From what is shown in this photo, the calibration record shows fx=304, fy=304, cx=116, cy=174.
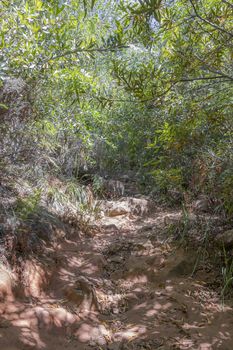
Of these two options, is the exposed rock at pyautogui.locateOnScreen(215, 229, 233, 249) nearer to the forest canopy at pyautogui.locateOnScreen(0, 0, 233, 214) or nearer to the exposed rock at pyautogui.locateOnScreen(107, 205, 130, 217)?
the forest canopy at pyautogui.locateOnScreen(0, 0, 233, 214)

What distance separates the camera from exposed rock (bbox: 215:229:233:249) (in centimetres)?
363

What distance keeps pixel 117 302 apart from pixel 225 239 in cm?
150

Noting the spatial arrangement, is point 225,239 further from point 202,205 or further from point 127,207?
point 127,207

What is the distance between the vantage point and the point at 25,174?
397 cm

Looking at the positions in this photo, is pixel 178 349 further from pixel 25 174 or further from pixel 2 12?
pixel 2 12

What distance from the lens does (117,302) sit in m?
3.26

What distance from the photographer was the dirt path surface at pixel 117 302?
2559mm

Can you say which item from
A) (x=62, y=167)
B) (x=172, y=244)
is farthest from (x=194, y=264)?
(x=62, y=167)

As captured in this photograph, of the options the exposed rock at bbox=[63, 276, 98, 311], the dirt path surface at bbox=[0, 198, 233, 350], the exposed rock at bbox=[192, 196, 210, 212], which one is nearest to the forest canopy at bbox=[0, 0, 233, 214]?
the exposed rock at bbox=[192, 196, 210, 212]

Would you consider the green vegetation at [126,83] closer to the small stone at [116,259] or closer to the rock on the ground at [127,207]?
the rock on the ground at [127,207]

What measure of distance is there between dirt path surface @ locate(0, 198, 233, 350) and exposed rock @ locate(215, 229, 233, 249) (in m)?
0.35

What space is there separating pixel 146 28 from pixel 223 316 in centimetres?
270

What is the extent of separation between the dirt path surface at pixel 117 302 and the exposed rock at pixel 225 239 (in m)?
0.35

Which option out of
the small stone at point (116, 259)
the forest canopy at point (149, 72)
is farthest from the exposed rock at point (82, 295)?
the forest canopy at point (149, 72)
